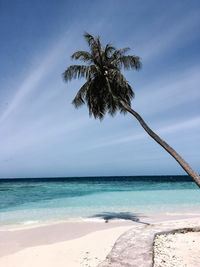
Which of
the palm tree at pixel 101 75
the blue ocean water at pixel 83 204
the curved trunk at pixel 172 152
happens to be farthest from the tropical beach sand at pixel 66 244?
the palm tree at pixel 101 75

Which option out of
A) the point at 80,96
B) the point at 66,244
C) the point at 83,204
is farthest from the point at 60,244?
the point at 83,204

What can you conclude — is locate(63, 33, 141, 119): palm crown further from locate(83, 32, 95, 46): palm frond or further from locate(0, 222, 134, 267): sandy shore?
locate(0, 222, 134, 267): sandy shore

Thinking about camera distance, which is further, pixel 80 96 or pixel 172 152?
pixel 80 96

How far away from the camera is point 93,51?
30.7 ft

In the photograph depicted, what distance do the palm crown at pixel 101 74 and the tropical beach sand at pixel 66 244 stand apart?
5180mm

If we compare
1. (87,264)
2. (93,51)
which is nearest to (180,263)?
(87,264)

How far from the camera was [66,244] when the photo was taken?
5.73 meters

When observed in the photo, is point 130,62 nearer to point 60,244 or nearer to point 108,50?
point 108,50

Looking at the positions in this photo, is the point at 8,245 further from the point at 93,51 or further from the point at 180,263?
the point at 93,51

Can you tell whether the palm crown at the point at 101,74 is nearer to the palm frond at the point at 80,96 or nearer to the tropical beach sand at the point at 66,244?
the palm frond at the point at 80,96

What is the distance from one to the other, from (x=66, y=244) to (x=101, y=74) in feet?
21.9

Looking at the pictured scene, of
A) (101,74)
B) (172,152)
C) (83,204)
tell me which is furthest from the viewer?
(83,204)

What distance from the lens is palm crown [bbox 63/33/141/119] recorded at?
29.0ft

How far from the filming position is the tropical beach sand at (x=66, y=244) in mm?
4439
